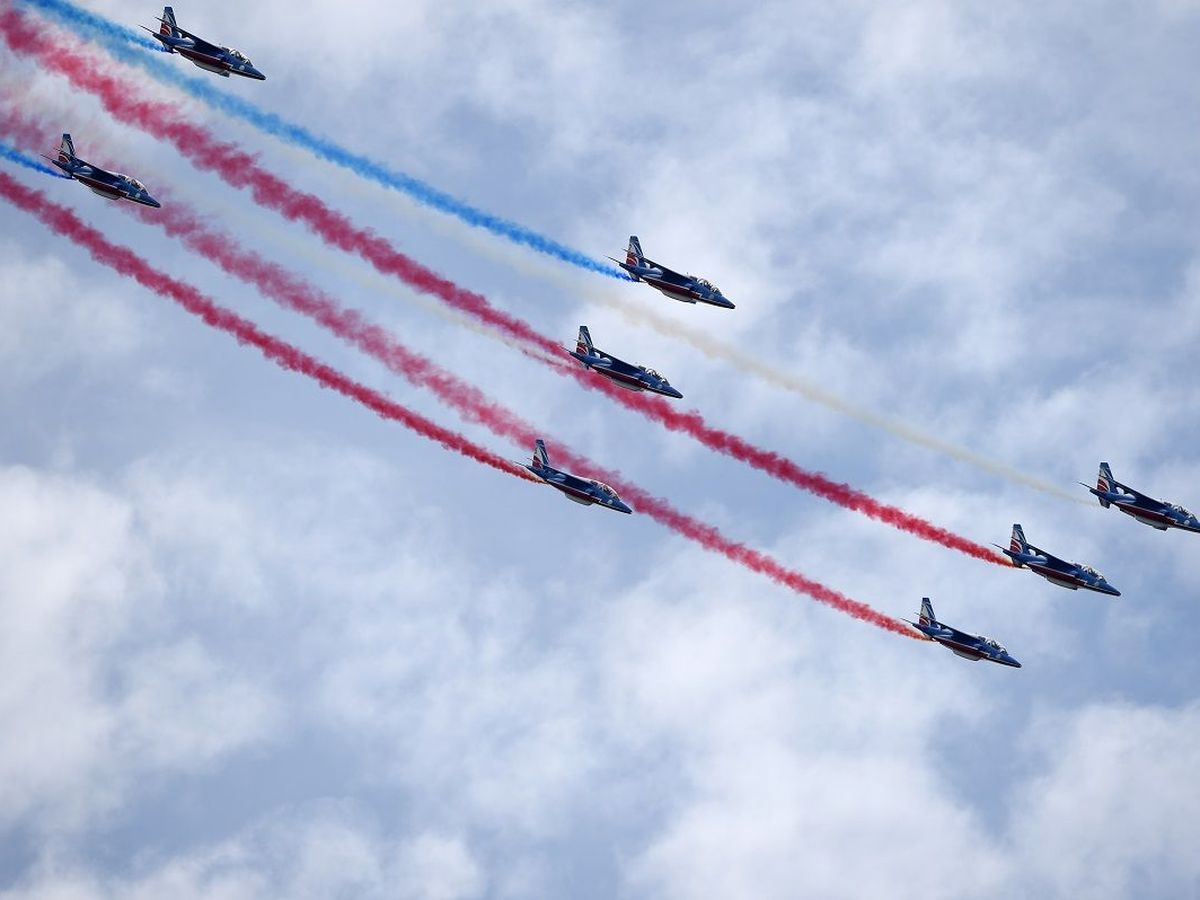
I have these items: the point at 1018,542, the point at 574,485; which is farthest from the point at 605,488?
the point at 1018,542

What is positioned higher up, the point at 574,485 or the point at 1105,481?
the point at 1105,481

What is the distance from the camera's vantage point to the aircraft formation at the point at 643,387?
120 m

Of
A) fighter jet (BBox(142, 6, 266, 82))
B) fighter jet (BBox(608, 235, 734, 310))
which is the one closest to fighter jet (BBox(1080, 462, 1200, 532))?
fighter jet (BBox(608, 235, 734, 310))

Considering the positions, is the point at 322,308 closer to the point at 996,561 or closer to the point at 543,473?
the point at 543,473

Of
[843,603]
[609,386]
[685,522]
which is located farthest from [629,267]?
[843,603]

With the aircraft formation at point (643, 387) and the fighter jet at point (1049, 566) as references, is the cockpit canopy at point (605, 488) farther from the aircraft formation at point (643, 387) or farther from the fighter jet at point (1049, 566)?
the fighter jet at point (1049, 566)

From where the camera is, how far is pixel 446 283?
4658 inches

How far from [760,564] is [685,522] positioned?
19.0 feet

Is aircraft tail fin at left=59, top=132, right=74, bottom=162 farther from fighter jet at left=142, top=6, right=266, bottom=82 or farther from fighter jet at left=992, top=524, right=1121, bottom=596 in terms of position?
fighter jet at left=992, top=524, right=1121, bottom=596

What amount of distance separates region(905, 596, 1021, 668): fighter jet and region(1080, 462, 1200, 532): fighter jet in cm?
1256

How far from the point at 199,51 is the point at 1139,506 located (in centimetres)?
6721

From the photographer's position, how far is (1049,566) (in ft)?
445

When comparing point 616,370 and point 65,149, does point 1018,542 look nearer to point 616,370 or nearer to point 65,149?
point 616,370

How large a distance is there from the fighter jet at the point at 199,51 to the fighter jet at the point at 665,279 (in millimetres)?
24763
